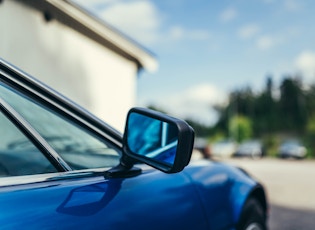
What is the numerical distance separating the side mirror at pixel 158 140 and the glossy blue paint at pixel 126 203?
5.8 inches

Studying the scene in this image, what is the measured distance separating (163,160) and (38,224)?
482mm

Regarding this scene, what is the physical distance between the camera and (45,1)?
752cm

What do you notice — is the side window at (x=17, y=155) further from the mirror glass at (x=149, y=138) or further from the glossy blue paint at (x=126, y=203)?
the mirror glass at (x=149, y=138)

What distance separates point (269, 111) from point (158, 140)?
7526 centimetres

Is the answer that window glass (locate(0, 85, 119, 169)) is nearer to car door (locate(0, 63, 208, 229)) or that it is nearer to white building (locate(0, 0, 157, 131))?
car door (locate(0, 63, 208, 229))

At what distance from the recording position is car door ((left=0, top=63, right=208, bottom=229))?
1182 mm

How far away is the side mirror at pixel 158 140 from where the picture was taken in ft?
4.36

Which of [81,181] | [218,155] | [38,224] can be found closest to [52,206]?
[38,224]

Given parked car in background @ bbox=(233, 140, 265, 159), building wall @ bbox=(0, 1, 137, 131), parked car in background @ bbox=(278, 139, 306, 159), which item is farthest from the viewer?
parked car in background @ bbox=(233, 140, 265, 159)

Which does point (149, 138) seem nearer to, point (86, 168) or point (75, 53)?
point (86, 168)

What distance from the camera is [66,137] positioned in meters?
1.82

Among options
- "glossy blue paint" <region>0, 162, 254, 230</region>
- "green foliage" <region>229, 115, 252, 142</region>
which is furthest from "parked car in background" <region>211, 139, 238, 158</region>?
"glossy blue paint" <region>0, 162, 254, 230</region>

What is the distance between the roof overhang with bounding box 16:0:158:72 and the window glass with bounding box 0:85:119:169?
616 cm

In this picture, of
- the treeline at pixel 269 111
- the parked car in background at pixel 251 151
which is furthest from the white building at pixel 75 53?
the treeline at pixel 269 111
